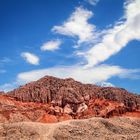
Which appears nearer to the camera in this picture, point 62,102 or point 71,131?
point 71,131

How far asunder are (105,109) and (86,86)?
28780 mm

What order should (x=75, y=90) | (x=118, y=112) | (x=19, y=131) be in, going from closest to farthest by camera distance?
(x=19, y=131)
(x=118, y=112)
(x=75, y=90)

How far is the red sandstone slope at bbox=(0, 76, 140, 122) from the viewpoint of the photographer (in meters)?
111

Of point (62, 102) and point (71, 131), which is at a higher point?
point (62, 102)

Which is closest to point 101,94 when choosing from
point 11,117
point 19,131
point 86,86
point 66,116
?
point 86,86

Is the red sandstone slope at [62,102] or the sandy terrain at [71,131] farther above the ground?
the red sandstone slope at [62,102]

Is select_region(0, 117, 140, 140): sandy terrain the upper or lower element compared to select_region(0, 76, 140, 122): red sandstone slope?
lower

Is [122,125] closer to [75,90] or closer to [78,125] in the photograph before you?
[78,125]

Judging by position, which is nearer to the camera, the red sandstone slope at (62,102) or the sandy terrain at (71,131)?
the sandy terrain at (71,131)

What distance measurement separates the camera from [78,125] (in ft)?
254

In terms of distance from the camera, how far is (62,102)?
447 feet

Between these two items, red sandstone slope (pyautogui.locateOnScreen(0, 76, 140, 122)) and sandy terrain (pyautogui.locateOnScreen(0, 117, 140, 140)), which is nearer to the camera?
sandy terrain (pyautogui.locateOnScreen(0, 117, 140, 140))

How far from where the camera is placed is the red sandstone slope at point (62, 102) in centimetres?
11123

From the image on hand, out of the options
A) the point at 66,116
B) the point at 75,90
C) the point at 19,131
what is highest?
the point at 75,90
